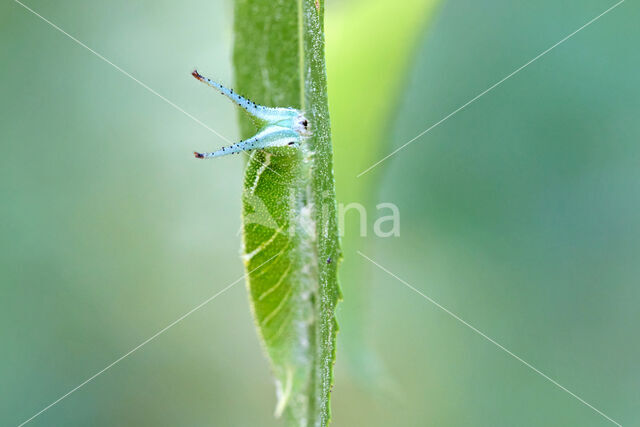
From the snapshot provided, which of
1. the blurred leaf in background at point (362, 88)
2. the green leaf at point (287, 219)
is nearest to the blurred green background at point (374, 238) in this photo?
the blurred leaf in background at point (362, 88)

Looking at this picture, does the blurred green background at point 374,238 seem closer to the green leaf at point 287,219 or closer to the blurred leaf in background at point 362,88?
the blurred leaf in background at point 362,88

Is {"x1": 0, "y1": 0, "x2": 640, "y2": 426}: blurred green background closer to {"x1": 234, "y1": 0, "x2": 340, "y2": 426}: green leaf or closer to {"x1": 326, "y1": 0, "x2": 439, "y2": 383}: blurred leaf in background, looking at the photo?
{"x1": 326, "y1": 0, "x2": 439, "y2": 383}: blurred leaf in background

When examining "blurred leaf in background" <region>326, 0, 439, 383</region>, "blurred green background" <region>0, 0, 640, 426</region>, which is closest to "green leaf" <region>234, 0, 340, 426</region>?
"blurred leaf in background" <region>326, 0, 439, 383</region>

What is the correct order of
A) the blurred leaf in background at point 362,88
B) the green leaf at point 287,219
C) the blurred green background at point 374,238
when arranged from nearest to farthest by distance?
the green leaf at point 287,219 → the blurred leaf in background at point 362,88 → the blurred green background at point 374,238

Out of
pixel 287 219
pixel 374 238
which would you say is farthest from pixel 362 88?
pixel 374 238

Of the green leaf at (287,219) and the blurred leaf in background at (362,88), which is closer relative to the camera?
the green leaf at (287,219)

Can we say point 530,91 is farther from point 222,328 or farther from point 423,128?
point 222,328

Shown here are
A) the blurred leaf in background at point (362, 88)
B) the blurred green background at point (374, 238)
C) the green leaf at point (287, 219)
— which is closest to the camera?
the green leaf at point (287, 219)

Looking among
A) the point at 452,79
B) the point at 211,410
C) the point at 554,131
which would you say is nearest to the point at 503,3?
the point at 452,79
